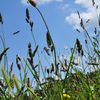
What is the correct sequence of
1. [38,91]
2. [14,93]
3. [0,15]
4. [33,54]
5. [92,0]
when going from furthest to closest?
[92,0] < [0,15] < [38,91] < [14,93] < [33,54]

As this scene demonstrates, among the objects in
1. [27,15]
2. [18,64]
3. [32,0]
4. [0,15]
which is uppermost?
[0,15]

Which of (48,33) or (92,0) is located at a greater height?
(92,0)

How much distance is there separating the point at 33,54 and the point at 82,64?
1.49 m

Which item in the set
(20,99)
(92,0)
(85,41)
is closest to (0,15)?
(20,99)

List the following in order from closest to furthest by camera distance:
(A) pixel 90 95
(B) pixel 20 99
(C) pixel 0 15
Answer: (A) pixel 90 95 → (B) pixel 20 99 → (C) pixel 0 15

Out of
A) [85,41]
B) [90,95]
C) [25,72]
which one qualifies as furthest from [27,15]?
[85,41]

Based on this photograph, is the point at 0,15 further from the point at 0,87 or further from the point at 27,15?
the point at 0,87

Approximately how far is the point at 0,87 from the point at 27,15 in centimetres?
63

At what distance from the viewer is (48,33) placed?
55.9 inches

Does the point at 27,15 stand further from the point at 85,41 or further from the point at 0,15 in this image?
the point at 85,41

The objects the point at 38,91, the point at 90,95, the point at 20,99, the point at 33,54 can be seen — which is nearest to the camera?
the point at 90,95

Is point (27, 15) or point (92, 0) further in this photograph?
point (92, 0)

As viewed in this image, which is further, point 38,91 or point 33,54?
point 38,91

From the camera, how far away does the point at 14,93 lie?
1.69 meters
